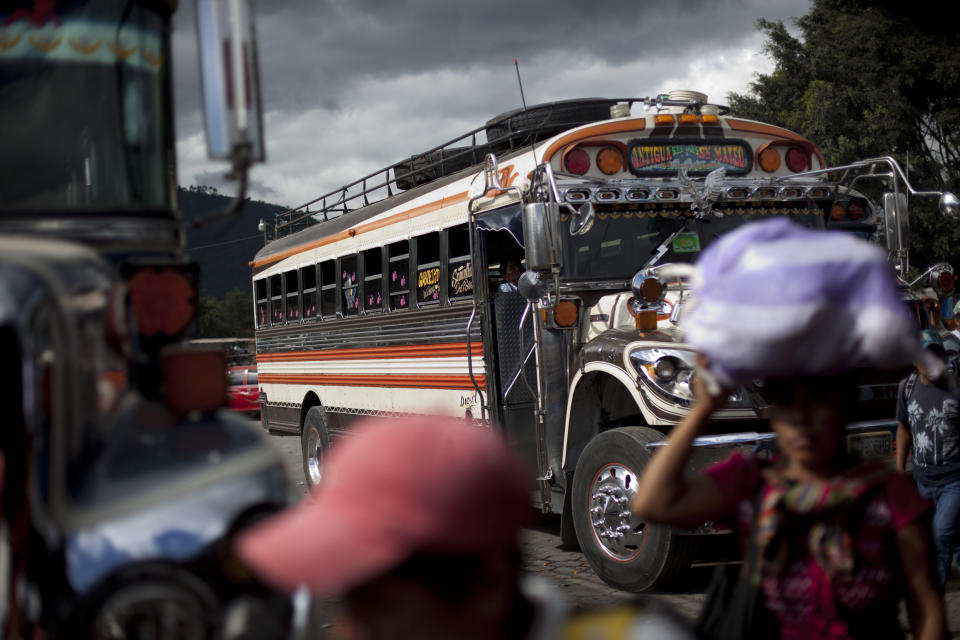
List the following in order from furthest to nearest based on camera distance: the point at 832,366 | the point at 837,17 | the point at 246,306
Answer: the point at 246,306
the point at 837,17
the point at 832,366

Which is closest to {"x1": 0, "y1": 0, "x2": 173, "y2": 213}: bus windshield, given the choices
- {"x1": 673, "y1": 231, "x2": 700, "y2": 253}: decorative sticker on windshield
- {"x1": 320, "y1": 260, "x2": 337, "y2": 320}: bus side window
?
{"x1": 673, "y1": 231, "x2": 700, "y2": 253}: decorative sticker on windshield

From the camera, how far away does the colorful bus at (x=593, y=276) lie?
6.55 metres

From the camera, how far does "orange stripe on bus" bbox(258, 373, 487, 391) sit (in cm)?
871

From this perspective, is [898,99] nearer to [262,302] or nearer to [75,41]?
[262,302]

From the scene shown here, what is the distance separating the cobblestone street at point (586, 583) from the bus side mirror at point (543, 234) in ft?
5.80

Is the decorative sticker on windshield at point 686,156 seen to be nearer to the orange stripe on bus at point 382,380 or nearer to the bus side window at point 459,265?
the bus side window at point 459,265

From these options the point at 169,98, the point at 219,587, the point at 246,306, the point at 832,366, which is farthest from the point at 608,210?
the point at 246,306

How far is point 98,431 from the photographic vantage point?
72.2 inches

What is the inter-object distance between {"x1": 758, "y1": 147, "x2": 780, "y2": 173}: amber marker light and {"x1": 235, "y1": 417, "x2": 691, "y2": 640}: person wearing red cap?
713 centimetres

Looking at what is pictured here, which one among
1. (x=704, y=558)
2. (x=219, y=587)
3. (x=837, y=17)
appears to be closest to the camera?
(x=219, y=587)

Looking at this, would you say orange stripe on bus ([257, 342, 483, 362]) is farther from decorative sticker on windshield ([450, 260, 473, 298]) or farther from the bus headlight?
the bus headlight

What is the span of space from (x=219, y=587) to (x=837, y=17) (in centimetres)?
3030

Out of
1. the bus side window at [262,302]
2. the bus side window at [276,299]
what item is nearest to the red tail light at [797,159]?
the bus side window at [276,299]

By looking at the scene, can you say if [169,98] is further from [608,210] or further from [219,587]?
[608,210]
